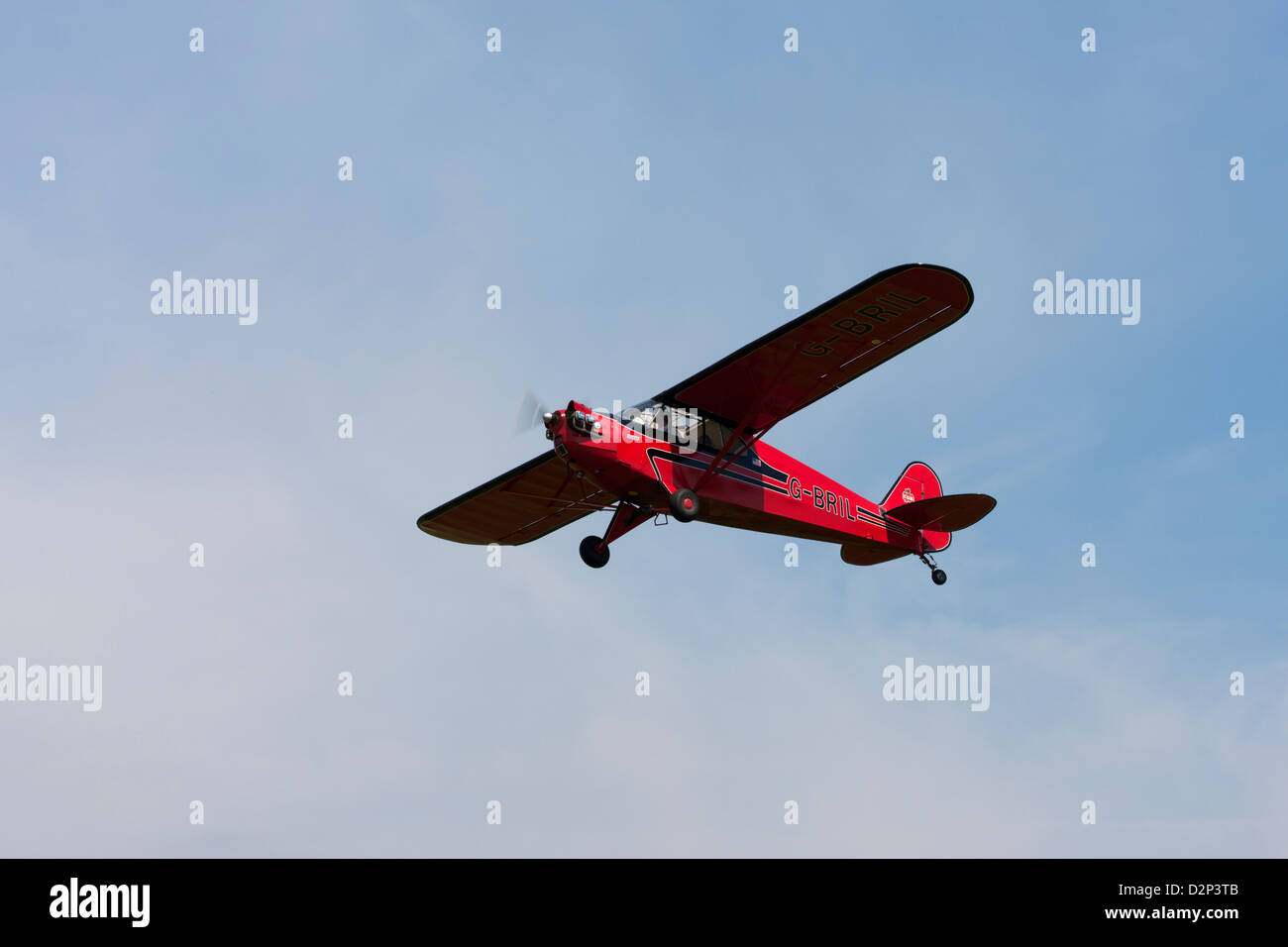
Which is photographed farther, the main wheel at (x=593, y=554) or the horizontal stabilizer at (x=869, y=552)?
the horizontal stabilizer at (x=869, y=552)

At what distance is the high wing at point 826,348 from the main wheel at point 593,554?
101 inches

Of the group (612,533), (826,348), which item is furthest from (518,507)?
(826,348)

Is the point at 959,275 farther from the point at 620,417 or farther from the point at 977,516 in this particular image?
the point at 977,516

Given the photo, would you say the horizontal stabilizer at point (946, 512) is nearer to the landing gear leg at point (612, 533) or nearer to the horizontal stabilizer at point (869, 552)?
the horizontal stabilizer at point (869, 552)

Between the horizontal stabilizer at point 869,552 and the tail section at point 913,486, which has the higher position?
the tail section at point 913,486

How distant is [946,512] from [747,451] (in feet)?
16.3

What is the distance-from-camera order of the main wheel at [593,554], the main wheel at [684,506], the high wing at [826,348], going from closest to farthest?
the high wing at [826,348] < the main wheel at [684,506] < the main wheel at [593,554]

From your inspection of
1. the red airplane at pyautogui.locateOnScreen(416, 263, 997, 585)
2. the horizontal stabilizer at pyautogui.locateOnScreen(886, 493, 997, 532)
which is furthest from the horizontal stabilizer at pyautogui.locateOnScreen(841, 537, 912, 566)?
the horizontal stabilizer at pyautogui.locateOnScreen(886, 493, 997, 532)

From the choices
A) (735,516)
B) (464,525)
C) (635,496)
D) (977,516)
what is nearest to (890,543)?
(977,516)

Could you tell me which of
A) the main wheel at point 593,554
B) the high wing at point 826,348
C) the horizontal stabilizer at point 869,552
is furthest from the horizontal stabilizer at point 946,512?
the main wheel at point 593,554

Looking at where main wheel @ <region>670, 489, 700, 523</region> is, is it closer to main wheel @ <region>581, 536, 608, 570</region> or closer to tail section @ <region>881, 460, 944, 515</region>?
main wheel @ <region>581, 536, 608, 570</region>

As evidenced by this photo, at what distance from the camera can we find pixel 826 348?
19344 millimetres

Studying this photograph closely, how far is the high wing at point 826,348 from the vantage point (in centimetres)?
1805
